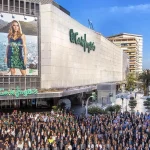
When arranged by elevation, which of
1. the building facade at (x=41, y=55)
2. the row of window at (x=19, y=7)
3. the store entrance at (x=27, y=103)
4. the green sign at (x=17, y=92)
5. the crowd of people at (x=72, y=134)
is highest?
the row of window at (x=19, y=7)

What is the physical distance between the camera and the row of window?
1446 inches

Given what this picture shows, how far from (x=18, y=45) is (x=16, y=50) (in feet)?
2.22

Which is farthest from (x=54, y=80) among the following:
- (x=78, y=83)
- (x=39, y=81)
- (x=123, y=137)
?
(x=123, y=137)

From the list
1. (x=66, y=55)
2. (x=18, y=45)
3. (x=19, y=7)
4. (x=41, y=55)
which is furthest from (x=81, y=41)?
(x=18, y=45)

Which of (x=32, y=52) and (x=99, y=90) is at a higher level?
(x=32, y=52)

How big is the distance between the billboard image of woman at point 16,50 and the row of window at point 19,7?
159cm

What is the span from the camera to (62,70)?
44.6 m

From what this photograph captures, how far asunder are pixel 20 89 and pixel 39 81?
323 cm

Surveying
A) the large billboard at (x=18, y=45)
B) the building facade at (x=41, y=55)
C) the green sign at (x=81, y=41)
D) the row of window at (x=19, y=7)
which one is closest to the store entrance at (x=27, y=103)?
the building facade at (x=41, y=55)

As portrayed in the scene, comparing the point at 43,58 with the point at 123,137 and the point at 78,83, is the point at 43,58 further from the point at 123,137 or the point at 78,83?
the point at 123,137

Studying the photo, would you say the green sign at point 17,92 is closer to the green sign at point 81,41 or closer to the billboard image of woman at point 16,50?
the billboard image of woman at point 16,50

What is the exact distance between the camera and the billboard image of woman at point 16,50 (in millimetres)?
36812

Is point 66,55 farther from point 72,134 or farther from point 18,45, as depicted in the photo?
point 72,134

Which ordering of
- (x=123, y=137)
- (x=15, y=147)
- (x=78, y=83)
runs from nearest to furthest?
1. (x=15, y=147)
2. (x=123, y=137)
3. (x=78, y=83)
